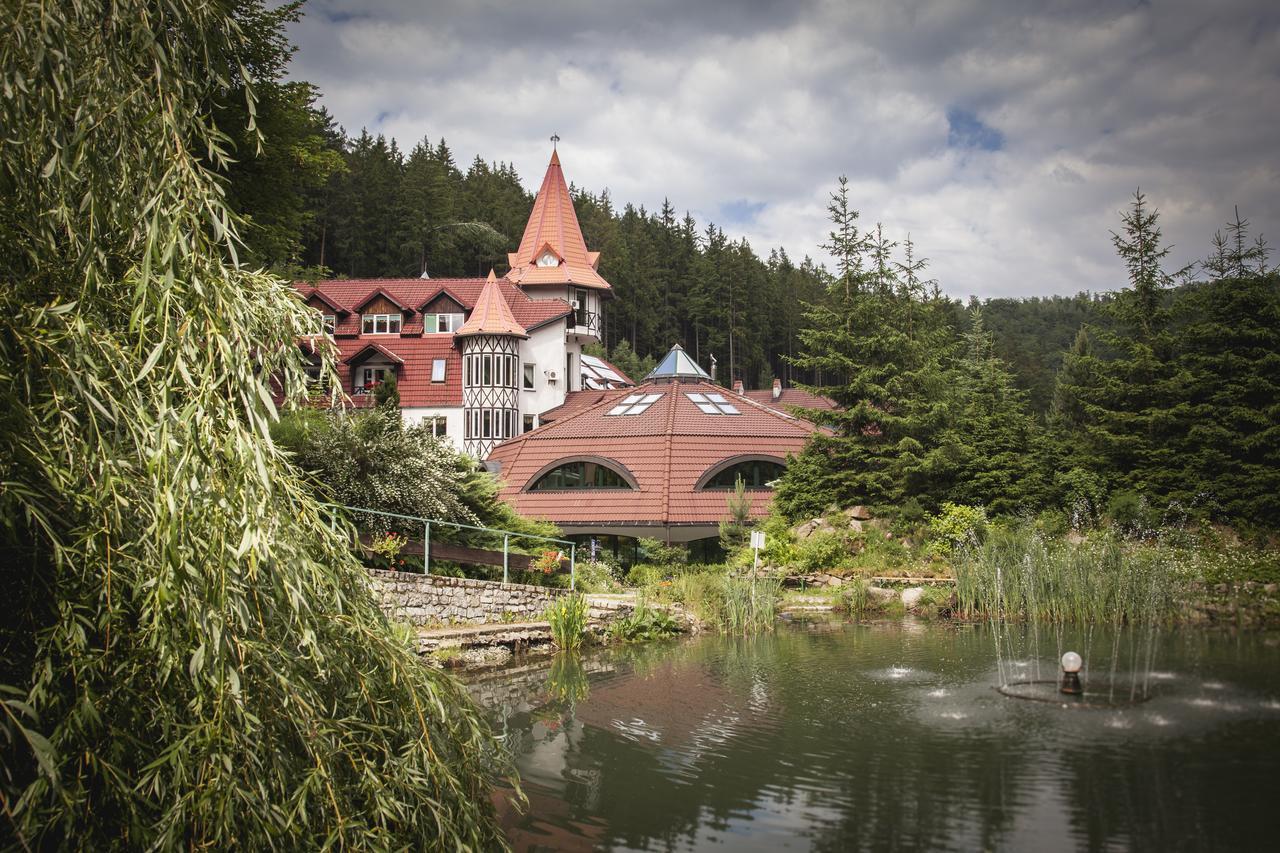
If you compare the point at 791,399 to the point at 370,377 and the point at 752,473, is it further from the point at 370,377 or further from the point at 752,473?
the point at 370,377

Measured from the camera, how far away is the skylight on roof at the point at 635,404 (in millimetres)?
32081

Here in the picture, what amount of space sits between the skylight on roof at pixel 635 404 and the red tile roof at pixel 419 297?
772 cm

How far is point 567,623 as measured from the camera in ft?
48.8

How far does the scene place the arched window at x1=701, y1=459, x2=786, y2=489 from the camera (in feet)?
97.0

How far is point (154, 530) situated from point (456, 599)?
1119 cm

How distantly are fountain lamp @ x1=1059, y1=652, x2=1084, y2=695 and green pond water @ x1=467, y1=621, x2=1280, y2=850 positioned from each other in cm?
22

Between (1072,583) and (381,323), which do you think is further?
(381,323)

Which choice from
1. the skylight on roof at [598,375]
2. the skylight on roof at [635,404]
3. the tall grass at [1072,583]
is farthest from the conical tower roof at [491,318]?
the tall grass at [1072,583]

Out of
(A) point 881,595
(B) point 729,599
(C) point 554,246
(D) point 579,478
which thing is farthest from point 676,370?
(B) point 729,599

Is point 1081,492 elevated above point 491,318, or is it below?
below

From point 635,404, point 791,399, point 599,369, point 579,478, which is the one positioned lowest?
point 579,478

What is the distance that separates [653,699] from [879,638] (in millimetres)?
6431

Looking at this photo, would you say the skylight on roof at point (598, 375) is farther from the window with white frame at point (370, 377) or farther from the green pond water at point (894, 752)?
the green pond water at point (894, 752)

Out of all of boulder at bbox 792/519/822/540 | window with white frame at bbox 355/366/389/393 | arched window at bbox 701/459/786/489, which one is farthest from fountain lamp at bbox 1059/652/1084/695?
window with white frame at bbox 355/366/389/393
